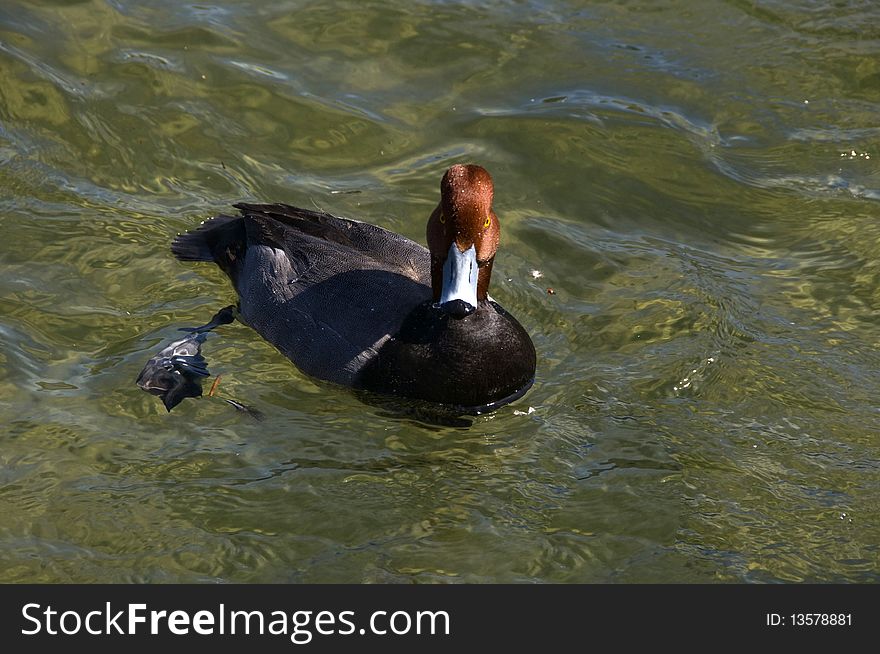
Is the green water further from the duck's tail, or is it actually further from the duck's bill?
the duck's bill

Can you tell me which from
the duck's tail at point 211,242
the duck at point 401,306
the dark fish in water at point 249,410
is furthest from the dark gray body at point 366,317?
the dark fish in water at point 249,410

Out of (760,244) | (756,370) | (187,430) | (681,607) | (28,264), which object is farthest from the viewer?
(760,244)

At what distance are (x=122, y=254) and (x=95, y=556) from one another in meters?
2.77

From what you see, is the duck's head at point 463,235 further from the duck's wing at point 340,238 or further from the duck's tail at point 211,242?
the duck's tail at point 211,242

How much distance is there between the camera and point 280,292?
23.0 ft

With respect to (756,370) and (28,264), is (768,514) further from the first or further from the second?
(28,264)

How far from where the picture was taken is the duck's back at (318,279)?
21.6 feet

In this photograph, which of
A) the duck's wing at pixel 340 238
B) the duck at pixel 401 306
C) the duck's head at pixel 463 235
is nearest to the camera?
the duck's head at pixel 463 235

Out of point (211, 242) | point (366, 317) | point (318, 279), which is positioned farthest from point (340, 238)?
point (211, 242)

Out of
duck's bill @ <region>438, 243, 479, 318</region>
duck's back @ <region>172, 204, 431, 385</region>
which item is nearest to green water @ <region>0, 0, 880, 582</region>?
duck's back @ <region>172, 204, 431, 385</region>

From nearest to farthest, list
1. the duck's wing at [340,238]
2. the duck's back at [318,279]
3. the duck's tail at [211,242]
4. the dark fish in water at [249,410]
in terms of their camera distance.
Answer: the dark fish in water at [249,410]
the duck's back at [318,279]
the duck's wing at [340,238]
the duck's tail at [211,242]

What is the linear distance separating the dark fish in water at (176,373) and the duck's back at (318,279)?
0.47 metres

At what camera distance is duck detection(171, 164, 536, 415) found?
6.27 metres

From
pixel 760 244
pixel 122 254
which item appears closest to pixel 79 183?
pixel 122 254
